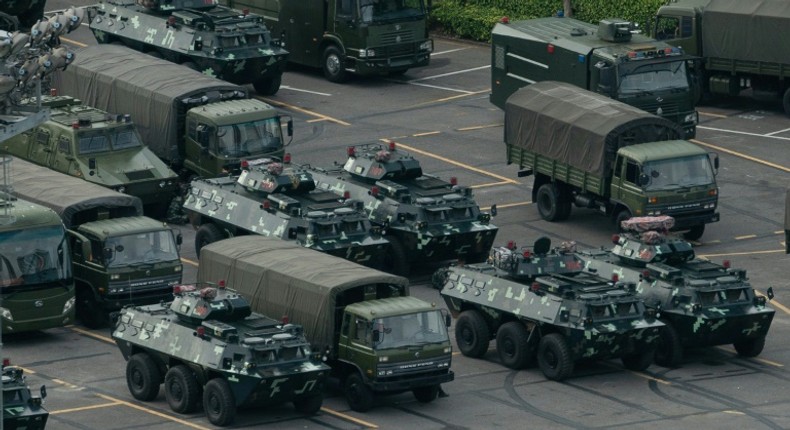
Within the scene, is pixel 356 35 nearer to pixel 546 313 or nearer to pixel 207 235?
pixel 207 235

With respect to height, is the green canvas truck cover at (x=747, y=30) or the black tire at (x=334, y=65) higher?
the green canvas truck cover at (x=747, y=30)

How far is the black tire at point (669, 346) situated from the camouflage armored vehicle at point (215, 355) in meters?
7.69

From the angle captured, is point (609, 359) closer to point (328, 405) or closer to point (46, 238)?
point (328, 405)

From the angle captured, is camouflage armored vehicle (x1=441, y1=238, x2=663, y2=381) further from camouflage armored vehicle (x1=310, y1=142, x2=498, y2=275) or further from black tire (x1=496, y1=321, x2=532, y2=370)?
camouflage armored vehicle (x1=310, y1=142, x2=498, y2=275)

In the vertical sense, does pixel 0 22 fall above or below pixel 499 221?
above

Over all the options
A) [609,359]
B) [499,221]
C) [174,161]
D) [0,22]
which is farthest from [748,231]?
[0,22]

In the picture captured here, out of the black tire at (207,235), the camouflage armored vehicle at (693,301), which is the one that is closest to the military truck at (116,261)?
the black tire at (207,235)

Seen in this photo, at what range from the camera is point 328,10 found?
65.8 meters

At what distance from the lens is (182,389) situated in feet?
132

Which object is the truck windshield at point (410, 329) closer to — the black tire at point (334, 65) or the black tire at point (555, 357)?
the black tire at point (555, 357)

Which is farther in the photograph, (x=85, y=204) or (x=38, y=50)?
(x=85, y=204)

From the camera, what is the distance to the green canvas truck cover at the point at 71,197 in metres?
47.8

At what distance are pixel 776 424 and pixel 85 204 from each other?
16765 mm

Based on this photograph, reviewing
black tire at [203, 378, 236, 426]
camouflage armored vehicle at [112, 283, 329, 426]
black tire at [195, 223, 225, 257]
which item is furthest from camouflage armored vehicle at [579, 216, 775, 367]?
black tire at [195, 223, 225, 257]
